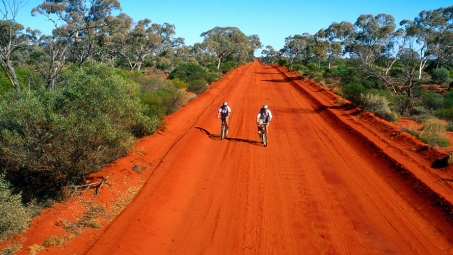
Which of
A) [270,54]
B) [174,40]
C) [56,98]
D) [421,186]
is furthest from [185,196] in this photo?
[270,54]

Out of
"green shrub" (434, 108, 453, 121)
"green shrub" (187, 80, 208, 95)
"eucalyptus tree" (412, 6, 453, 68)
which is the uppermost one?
"eucalyptus tree" (412, 6, 453, 68)

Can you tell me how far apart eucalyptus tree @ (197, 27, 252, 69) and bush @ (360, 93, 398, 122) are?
123 ft

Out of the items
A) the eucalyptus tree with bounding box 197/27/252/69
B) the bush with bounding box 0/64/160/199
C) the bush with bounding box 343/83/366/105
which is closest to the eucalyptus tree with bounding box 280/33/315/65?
the eucalyptus tree with bounding box 197/27/252/69

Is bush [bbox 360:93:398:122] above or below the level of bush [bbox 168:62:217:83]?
below

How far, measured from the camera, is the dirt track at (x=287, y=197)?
7.23 meters

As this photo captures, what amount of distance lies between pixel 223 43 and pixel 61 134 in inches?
2493

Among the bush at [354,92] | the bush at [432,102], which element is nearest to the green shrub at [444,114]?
the bush at [432,102]

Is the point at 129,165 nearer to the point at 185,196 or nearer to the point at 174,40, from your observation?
the point at 185,196

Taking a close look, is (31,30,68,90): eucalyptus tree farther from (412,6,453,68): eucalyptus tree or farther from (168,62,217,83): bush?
(412,6,453,68): eucalyptus tree

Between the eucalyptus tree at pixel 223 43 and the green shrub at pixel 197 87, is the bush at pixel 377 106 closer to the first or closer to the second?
the green shrub at pixel 197 87

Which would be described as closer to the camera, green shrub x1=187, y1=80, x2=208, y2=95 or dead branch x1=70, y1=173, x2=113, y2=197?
dead branch x1=70, y1=173, x2=113, y2=197

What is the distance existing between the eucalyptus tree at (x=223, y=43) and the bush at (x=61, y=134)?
47.2 m

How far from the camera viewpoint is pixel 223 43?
227 feet

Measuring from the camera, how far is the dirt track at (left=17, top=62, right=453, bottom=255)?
723cm
